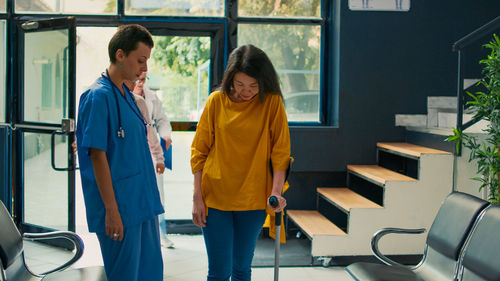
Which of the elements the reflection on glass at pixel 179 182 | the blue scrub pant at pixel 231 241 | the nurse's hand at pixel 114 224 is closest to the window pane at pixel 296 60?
Result: the reflection on glass at pixel 179 182

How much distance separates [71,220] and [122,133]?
2486mm

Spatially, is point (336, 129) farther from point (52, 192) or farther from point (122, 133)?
point (122, 133)

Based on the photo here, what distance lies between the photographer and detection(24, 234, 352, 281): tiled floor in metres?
A: 3.66

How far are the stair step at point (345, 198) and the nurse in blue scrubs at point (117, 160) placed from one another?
237 cm

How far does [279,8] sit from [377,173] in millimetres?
1822

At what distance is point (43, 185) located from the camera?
4.62 metres

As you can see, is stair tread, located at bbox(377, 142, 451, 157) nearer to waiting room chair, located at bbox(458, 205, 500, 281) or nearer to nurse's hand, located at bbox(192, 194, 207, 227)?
waiting room chair, located at bbox(458, 205, 500, 281)

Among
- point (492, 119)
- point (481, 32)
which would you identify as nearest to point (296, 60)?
point (481, 32)

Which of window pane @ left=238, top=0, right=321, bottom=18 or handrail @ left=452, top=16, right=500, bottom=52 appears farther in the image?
window pane @ left=238, top=0, right=321, bottom=18

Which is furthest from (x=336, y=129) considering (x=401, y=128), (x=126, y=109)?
(x=126, y=109)

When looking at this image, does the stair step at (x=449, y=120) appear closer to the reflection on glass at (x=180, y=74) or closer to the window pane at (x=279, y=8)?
the window pane at (x=279, y=8)

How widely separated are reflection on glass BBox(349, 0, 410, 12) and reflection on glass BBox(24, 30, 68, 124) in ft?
8.47

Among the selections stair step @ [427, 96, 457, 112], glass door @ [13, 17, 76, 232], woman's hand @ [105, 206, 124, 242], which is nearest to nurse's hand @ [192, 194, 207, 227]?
woman's hand @ [105, 206, 124, 242]

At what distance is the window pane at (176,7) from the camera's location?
15.5ft
